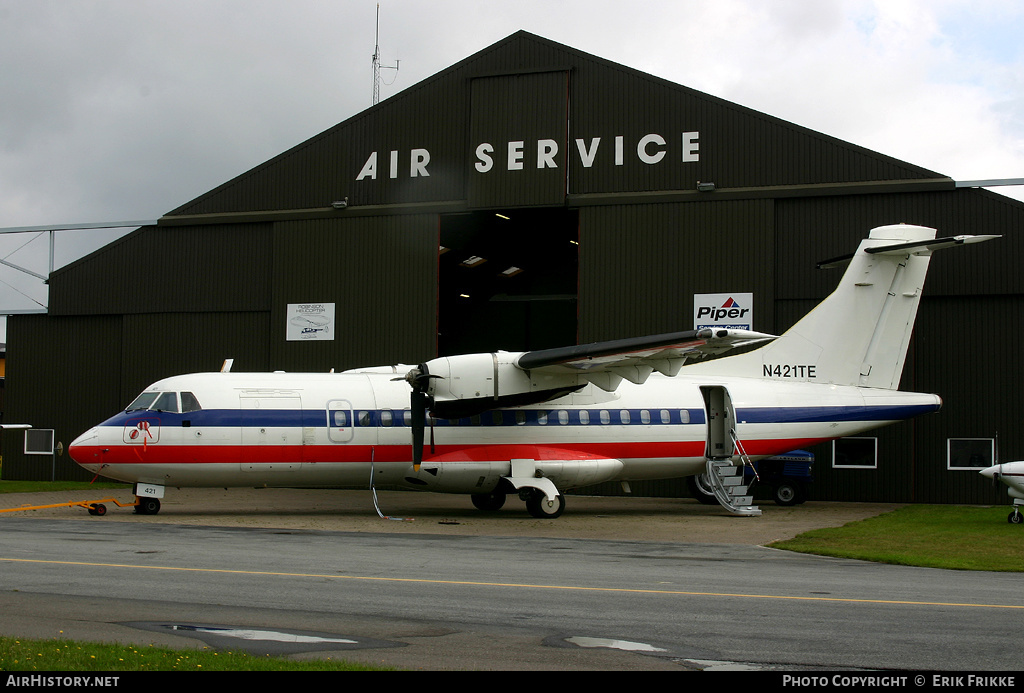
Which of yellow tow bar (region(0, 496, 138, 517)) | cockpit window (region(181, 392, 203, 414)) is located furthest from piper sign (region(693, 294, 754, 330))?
yellow tow bar (region(0, 496, 138, 517))

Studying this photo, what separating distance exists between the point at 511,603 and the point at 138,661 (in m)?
4.16

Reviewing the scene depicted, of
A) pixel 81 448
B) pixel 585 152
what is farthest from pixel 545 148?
pixel 81 448

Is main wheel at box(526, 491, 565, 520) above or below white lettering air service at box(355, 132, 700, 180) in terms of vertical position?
below

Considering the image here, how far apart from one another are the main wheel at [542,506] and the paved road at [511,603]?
523 centimetres

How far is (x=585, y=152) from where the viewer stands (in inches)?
1164

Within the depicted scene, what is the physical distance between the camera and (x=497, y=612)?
31.2 feet

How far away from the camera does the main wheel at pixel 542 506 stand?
21031 mm

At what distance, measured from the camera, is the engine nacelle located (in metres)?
19.6

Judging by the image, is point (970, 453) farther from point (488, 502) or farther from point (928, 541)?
point (488, 502)

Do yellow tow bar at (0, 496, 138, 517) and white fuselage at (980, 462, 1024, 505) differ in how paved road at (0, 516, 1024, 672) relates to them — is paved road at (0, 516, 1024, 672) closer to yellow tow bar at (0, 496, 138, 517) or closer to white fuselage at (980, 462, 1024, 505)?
yellow tow bar at (0, 496, 138, 517)

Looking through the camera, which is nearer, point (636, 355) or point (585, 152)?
point (636, 355)

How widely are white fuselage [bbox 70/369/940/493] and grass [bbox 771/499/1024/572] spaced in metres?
3.20

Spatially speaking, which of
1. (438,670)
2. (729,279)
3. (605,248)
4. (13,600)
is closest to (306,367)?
(605,248)

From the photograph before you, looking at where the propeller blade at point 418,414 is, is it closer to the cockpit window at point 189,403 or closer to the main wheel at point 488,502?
the main wheel at point 488,502
